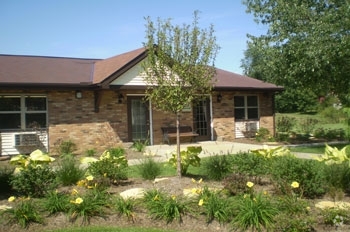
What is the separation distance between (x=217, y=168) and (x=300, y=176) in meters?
1.97

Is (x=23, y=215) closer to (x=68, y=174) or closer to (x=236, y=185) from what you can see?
(x=68, y=174)

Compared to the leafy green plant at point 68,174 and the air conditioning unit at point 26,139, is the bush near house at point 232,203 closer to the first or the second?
the leafy green plant at point 68,174

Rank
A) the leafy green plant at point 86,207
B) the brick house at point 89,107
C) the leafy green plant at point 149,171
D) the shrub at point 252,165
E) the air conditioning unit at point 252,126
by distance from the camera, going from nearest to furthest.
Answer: the leafy green plant at point 86,207 < the shrub at point 252,165 < the leafy green plant at point 149,171 < the brick house at point 89,107 < the air conditioning unit at point 252,126

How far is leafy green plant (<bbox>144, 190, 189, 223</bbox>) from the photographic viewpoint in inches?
218

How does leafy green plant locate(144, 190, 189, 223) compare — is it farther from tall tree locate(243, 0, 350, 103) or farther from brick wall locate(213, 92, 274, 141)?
brick wall locate(213, 92, 274, 141)

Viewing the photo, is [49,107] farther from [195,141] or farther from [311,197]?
[311,197]

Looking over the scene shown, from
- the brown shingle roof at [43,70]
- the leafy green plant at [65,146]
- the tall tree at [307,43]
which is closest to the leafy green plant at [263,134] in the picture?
the tall tree at [307,43]

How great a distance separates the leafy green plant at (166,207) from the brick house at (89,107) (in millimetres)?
9804

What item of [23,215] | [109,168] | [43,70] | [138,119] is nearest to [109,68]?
[138,119]

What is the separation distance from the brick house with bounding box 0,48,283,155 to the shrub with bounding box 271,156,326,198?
9958 mm

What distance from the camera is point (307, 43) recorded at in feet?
41.5

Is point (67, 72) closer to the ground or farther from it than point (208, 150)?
farther from it

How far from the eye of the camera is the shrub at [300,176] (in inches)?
248

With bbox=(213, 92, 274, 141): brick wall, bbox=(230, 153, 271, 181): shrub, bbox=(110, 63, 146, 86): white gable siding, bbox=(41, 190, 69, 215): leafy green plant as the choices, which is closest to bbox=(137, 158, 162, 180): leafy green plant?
bbox=(230, 153, 271, 181): shrub
